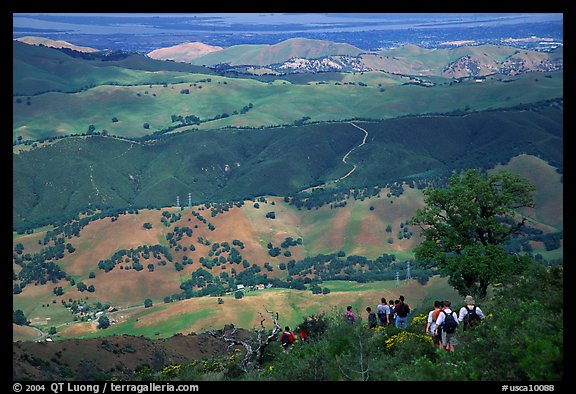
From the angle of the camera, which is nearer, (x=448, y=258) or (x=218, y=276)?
(x=448, y=258)

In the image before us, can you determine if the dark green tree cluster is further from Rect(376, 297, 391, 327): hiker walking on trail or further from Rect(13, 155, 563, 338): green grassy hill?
Rect(13, 155, 563, 338): green grassy hill

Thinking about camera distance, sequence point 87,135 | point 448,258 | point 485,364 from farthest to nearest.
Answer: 1. point 87,135
2. point 448,258
3. point 485,364

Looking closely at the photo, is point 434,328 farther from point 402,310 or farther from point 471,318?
point 402,310

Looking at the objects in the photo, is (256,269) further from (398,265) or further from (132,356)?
(132,356)

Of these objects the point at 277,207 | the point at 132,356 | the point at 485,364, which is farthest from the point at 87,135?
the point at 485,364

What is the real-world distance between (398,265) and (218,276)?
24.8 m

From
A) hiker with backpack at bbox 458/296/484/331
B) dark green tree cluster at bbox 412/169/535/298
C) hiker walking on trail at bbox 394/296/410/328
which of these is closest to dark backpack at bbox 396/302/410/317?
hiker walking on trail at bbox 394/296/410/328

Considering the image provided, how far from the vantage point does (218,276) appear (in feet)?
346

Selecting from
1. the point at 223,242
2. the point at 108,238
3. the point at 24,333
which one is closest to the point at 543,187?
the point at 223,242

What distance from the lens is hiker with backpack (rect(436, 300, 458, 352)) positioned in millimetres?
20172

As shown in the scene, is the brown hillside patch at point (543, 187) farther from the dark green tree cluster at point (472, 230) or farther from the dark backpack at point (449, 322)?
the dark backpack at point (449, 322)

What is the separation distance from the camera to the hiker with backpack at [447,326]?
20.2 metres

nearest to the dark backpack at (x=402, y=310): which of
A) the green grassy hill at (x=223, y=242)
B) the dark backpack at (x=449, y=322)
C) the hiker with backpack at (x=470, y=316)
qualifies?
the hiker with backpack at (x=470, y=316)

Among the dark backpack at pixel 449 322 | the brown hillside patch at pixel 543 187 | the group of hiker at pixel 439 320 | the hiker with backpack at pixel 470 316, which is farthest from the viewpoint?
the brown hillside patch at pixel 543 187
